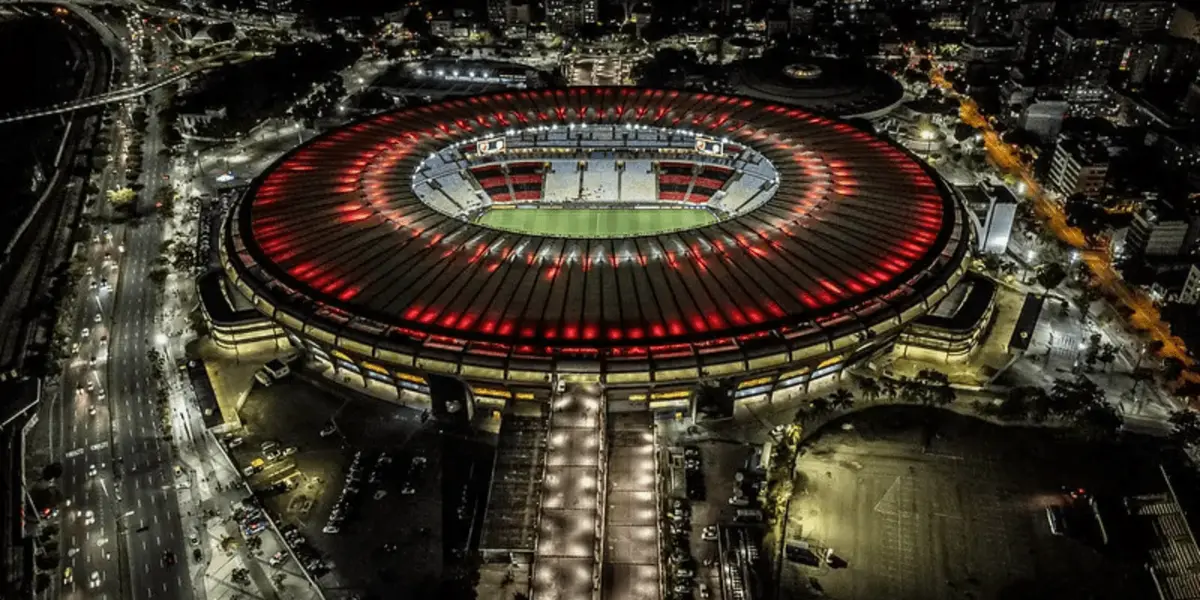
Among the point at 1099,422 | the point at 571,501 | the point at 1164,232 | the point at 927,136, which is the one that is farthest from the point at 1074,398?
the point at 927,136

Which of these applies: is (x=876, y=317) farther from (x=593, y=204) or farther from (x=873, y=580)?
(x=593, y=204)

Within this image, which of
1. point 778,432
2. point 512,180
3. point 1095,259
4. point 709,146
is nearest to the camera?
point 778,432

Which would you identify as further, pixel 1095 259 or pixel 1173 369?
pixel 1095 259

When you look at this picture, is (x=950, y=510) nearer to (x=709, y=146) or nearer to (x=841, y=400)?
(x=841, y=400)

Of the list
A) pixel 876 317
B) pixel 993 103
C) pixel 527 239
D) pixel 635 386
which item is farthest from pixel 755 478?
pixel 993 103

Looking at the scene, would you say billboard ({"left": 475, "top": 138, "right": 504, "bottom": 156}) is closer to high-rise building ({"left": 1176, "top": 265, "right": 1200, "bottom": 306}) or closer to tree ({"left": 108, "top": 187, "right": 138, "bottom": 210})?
tree ({"left": 108, "top": 187, "right": 138, "bottom": 210})

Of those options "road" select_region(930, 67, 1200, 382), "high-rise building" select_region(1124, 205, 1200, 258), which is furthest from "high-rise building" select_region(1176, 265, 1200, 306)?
"high-rise building" select_region(1124, 205, 1200, 258)

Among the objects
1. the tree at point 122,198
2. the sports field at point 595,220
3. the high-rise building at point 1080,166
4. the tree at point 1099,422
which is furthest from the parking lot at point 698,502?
the tree at point 122,198
